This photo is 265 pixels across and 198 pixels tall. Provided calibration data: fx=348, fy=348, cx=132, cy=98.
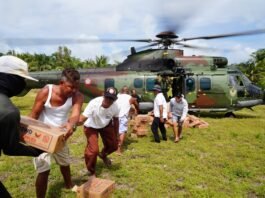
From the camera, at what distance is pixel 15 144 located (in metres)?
2.79

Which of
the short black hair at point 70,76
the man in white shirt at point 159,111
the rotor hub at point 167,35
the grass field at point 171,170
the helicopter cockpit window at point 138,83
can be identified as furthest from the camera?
the helicopter cockpit window at point 138,83

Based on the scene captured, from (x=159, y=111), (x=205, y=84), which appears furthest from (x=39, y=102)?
(x=205, y=84)

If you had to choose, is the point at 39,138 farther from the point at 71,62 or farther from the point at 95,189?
the point at 71,62

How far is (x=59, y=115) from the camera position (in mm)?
4562

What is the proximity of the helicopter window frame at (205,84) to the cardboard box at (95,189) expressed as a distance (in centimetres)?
1098

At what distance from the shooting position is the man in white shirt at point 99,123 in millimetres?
5879

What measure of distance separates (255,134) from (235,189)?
18.0 feet

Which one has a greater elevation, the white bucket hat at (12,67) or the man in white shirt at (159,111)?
the white bucket hat at (12,67)

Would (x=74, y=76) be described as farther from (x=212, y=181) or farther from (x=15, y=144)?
(x=212, y=181)

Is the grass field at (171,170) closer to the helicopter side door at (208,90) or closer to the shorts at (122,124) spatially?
the shorts at (122,124)

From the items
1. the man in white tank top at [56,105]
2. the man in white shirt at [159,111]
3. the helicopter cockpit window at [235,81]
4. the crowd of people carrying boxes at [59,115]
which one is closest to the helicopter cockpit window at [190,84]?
the helicopter cockpit window at [235,81]

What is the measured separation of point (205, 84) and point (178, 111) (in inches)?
218

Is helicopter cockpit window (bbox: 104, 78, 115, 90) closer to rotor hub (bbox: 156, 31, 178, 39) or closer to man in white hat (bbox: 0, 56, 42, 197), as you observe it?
rotor hub (bbox: 156, 31, 178, 39)

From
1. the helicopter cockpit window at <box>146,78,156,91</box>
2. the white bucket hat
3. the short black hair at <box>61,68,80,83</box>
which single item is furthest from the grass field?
the helicopter cockpit window at <box>146,78,156,91</box>
